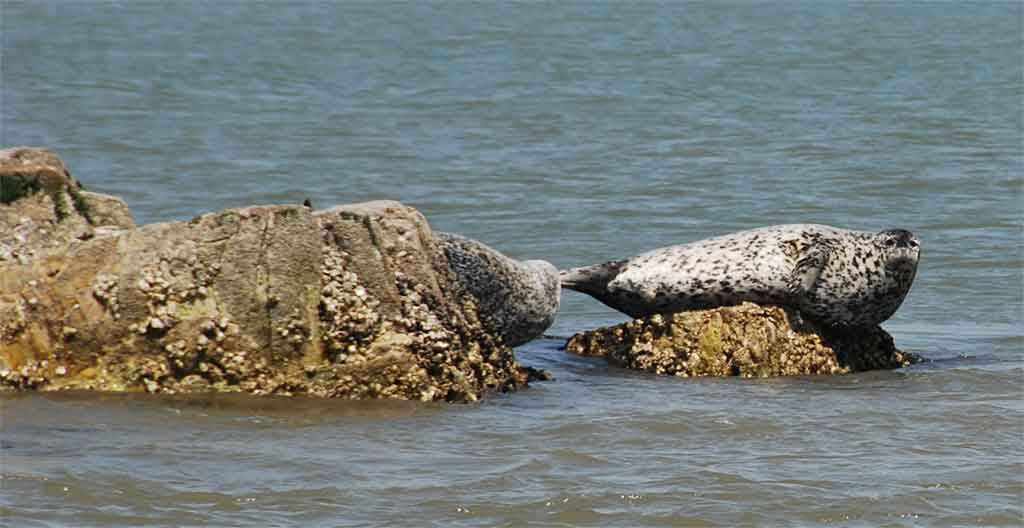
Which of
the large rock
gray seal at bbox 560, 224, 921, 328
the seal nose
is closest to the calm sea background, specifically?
the large rock

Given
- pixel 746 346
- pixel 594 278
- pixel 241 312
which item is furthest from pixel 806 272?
pixel 241 312

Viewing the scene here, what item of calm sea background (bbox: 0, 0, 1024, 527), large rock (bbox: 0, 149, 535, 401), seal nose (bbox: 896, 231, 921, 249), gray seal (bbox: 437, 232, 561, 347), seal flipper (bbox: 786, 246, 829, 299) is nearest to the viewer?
calm sea background (bbox: 0, 0, 1024, 527)

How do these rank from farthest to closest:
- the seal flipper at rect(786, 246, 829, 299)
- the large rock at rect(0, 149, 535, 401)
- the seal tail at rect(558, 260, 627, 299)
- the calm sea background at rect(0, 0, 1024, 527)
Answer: the seal tail at rect(558, 260, 627, 299) < the seal flipper at rect(786, 246, 829, 299) < the large rock at rect(0, 149, 535, 401) < the calm sea background at rect(0, 0, 1024, 527)

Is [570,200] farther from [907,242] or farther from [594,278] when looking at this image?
[907,242]

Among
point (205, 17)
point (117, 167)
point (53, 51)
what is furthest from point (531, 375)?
point (205, 17)

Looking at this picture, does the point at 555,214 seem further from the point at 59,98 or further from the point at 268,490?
the point at 59,98

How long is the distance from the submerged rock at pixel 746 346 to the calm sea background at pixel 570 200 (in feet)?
0.63

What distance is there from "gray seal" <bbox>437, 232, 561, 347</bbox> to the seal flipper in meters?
1.03

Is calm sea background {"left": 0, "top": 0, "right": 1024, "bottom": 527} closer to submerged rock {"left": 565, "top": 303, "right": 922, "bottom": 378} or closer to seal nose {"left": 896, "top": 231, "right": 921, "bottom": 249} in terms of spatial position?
submerged rock {"left": 565, "top": 303, "right": 922, "bottom": 378}

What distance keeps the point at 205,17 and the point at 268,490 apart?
33683 millimetres

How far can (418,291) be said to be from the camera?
6.77m

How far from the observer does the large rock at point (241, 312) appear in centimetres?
650

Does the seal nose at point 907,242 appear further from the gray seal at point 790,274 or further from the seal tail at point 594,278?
the seal tail at point 594,278

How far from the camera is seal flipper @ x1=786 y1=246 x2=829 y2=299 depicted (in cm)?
766
